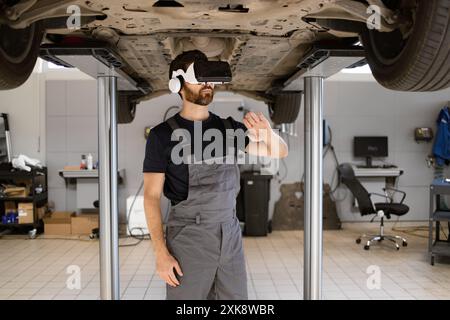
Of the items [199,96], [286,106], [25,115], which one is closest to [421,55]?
[199,96]

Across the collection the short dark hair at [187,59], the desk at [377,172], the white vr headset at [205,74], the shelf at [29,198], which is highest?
the short dark hair at [187,59]

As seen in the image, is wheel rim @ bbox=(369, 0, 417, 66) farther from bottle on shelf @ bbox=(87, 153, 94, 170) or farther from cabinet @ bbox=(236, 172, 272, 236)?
bottle on shelf @ bbox=(87, 153, 94, 170)

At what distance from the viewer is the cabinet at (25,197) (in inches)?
196

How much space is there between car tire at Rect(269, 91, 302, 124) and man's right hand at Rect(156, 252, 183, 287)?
206cm

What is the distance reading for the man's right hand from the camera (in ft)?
4.93

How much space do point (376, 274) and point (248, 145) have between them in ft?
8.20

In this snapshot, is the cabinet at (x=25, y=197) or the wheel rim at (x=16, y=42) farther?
the cabinet at (x=25, y=197)

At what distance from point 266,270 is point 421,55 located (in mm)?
2962

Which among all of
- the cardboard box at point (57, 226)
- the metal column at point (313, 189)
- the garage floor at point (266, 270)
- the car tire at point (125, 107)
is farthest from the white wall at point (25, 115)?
the metal column at point (313, 189)

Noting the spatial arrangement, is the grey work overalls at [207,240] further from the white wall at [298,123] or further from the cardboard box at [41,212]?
the cardboard box at [41,212]

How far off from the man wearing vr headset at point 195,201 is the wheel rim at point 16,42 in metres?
0.56

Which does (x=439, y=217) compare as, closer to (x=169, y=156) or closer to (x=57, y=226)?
(x=169, y=156)

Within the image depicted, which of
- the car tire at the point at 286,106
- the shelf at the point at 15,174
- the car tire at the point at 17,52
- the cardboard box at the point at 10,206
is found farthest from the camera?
the cardboard box at the point at 10,206
